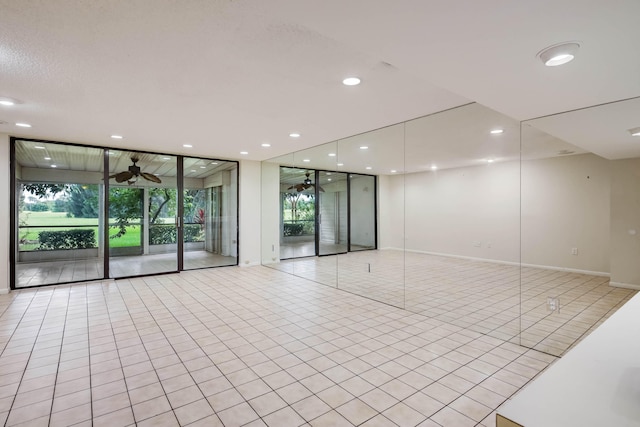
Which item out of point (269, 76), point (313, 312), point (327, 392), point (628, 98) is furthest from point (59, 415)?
point (628, 98)

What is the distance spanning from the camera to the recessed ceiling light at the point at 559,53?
1.74 metres

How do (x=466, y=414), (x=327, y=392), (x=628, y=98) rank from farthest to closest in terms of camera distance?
1. (x=628, y=98)
2. (x=327, y=392)
3. (x=466, y=414)

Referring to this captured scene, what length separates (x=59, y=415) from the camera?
2.00 m

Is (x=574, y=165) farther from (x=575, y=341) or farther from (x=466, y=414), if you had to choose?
(x=466, y=414)

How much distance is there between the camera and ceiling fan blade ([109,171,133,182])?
589 centimetres

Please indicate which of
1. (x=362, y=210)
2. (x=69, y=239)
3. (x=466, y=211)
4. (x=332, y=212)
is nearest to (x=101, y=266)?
(x=69, y=239)

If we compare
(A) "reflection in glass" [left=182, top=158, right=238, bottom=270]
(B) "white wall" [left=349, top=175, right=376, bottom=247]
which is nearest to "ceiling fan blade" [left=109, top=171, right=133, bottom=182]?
(A) "reflection in glass" [left=182, top=158, right=238, bottom=270]

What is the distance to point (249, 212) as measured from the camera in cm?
720

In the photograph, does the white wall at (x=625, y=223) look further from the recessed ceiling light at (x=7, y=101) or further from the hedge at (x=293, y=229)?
the recessed ceiling light at (x=7, y=101)

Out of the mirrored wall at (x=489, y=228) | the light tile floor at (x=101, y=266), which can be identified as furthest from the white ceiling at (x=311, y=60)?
the light tile floor at (x=101, y=266)

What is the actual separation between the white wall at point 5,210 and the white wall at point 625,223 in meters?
7.75

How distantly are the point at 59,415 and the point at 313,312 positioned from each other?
2.55 meters

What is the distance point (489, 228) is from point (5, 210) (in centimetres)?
700

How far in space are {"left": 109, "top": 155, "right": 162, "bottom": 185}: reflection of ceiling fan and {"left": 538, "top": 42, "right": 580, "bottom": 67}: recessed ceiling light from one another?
21.2ft
